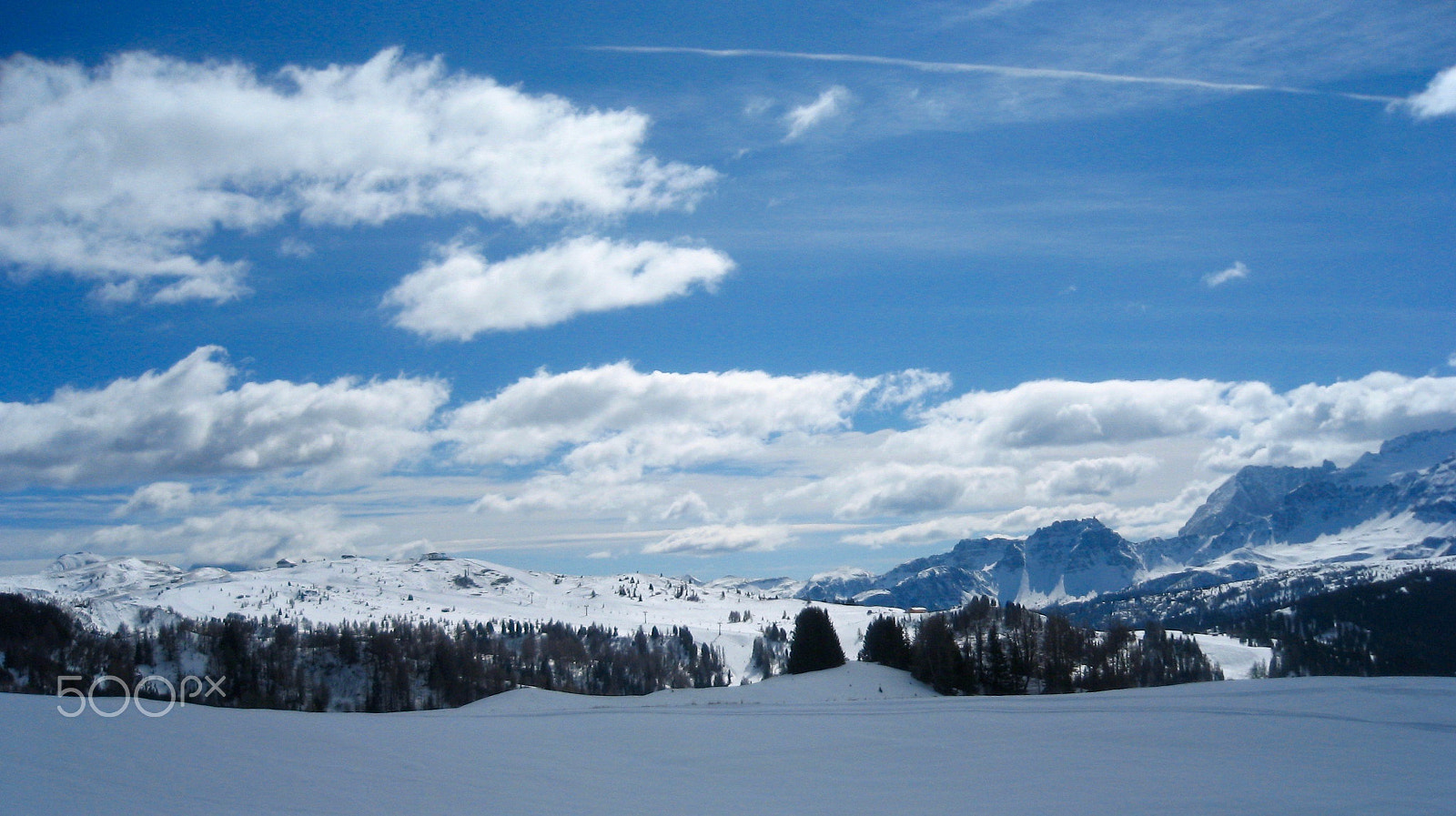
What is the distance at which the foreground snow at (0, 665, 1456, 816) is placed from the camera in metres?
13.9

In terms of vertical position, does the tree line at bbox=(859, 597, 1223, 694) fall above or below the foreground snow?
below

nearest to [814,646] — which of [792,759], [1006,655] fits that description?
[1006,655]

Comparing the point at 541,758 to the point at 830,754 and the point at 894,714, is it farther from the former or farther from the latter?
the point at 894,714

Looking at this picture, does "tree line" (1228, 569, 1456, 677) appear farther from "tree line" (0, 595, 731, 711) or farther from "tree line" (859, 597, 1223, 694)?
"tree line" (0, 595, 731, 711)

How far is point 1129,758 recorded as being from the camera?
17.1 m

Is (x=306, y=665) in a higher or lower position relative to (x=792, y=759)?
lower

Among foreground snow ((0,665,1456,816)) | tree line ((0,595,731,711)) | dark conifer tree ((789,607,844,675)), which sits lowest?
tree line ((0,595,731,711))

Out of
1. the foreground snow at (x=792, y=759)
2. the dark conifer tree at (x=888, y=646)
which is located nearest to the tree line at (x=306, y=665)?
the dark conifer tree at (x=888, y=646)

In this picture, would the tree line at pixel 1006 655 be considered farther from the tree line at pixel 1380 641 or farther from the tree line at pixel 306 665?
the tree line at pixel 1380 641

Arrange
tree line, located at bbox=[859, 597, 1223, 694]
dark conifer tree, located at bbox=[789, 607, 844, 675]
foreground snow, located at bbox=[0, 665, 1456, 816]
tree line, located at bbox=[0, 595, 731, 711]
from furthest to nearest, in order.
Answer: tree line, located at bbox=[0, 595, 731, 711] → dark conifer tree, located at bbox=[789, 607, 844, 675] → tree line, located at bbox=[859, 597, 1223, 694] → foreground snow, located at bbox=[0, 665, 1456, 816]

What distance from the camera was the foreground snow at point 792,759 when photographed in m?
13.9

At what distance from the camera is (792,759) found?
1855 cm

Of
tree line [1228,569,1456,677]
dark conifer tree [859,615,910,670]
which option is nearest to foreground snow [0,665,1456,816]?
dark conifer tree [859,615,910,670]

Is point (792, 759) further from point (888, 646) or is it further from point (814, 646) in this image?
point (888, 646)
